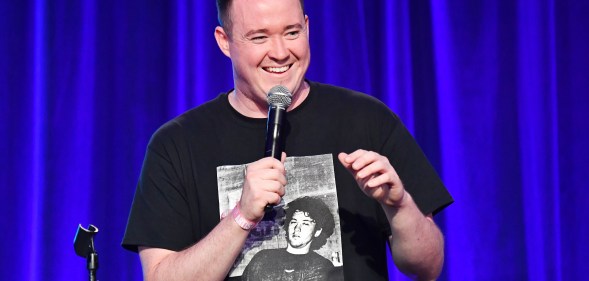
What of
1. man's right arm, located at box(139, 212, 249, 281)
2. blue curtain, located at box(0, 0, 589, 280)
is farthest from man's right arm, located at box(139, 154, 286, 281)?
blue curtain, located at box(0, 0, 589, 280)

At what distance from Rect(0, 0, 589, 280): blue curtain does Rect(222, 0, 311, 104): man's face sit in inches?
49.9

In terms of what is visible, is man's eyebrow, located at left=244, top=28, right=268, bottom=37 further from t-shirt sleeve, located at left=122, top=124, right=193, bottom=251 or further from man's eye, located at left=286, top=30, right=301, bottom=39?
t-shirt sleeve, located at left=122, top=124, right=193, bottom=251

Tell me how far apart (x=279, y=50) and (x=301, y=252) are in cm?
47

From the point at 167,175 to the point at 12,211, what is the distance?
4.53ft

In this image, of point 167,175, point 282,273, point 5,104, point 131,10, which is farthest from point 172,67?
point 282,273

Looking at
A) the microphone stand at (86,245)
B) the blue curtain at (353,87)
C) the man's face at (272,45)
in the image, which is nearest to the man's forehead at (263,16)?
the man's face at (272,45)

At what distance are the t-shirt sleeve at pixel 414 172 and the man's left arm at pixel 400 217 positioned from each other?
4cm

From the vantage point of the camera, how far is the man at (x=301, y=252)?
5.88 feet

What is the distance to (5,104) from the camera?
301 centimetres

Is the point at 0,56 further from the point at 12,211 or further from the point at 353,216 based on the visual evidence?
the point at 353,216

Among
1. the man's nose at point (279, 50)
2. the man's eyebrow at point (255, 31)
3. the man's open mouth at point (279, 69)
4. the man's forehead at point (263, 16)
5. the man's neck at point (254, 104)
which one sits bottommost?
the man's neck at point (254, 104)

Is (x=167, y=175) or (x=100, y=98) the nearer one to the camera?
(x=167, y=175)

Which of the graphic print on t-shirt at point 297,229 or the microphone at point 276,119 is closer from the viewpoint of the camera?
the microphone at point 276,119

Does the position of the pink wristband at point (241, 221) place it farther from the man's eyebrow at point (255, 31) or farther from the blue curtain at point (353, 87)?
the blue curtain at point (353, 87)
